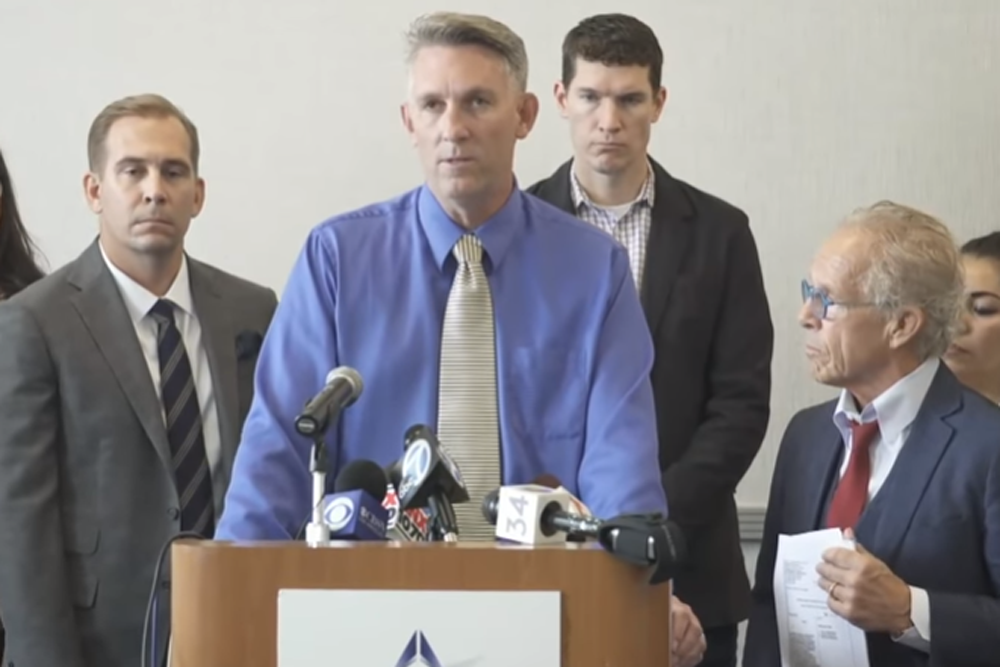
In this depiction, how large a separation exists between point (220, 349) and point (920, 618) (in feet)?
4.96

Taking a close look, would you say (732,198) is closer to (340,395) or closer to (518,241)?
(518,241)

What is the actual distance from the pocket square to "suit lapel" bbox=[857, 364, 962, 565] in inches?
52.2

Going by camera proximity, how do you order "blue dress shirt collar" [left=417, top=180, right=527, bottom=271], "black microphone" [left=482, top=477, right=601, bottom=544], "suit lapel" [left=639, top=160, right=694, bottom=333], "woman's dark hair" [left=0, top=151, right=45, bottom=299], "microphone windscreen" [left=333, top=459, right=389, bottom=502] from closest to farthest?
"black microphone" [left=482, top=477, right=601, bottom=544]
"microphone windscreen" [left=333, top=459, right=389, bottom=502]
"blue dress shirt collar" [left=417, top=180, right=527, bottom=271]
"suit lapel" [left=639, top=160, right=694, bottom=333]
"woman's dark hair" [left=0, top=151, right=45, bottom=299]

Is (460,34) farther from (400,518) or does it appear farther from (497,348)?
(400,518)

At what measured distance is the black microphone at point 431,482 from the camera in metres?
1.87

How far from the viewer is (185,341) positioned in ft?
10.2

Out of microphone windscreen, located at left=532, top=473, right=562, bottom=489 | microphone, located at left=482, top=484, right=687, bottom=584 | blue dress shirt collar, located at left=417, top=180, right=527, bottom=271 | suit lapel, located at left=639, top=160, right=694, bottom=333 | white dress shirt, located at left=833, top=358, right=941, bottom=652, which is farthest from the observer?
suit lapel, located at left=639, top=160, right=694, bottom=333

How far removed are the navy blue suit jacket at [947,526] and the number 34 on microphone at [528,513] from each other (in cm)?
95

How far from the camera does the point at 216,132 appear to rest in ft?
12.8

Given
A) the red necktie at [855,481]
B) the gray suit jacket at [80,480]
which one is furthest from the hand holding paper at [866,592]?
the gray suit jacket at [80,480]

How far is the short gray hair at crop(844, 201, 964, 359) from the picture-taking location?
274cm

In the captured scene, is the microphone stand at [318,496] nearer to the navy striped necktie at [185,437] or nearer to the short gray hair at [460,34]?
the short gray hair at [460,34]

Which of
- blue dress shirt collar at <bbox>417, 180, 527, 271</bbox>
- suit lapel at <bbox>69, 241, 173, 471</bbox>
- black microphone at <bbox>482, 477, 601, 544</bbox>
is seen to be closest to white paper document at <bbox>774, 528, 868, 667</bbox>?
blue dress shirt collar at <bbox>417, 180, 527, 271</bbox>

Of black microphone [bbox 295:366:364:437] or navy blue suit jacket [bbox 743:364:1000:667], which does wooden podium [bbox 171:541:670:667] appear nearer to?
black microphone [bbox 295:366:364:437]
